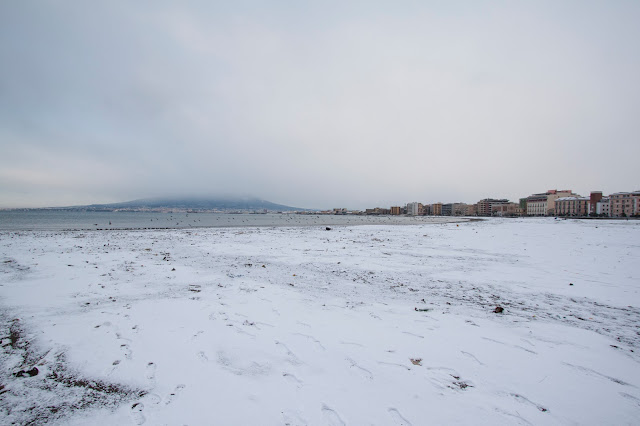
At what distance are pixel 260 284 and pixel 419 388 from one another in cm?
513

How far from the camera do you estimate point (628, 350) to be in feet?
12.6

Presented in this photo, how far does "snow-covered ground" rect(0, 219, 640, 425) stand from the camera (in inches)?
103

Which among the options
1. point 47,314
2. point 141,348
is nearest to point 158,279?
point 47,314

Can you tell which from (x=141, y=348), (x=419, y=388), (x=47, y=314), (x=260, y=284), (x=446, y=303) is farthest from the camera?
(x=260, y=284)

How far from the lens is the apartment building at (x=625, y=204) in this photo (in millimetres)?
92125

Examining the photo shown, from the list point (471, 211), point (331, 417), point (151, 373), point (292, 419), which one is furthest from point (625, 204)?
point (151, 373)

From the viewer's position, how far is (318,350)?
374cm

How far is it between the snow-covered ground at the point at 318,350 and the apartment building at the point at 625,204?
131829 mm

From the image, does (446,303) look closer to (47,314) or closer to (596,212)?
(47,314)

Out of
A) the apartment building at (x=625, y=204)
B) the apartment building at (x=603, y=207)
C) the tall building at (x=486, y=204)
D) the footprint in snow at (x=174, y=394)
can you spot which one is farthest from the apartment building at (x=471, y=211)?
the footprint in snow at (x=174, y=394)

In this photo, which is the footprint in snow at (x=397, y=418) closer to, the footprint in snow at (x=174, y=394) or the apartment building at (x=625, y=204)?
the footprint in snow at (x=174, y=394)

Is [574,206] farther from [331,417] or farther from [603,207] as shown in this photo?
[331,417]

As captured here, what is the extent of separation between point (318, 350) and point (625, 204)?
14365 cm

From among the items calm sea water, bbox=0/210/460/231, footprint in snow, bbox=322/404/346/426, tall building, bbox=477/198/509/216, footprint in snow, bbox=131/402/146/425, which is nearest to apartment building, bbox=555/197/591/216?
tall building, bbox=477/198/509/216
